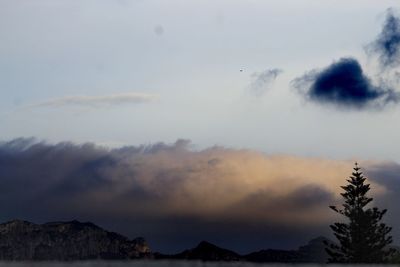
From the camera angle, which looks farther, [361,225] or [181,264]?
[361,225]

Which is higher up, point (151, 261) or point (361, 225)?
point (361, 225)

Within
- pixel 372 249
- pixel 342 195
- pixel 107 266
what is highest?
pixel 342 195

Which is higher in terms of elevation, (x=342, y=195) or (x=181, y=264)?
(x=342, y=195)

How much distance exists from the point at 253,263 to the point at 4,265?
8578mm

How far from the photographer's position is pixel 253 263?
27344mm

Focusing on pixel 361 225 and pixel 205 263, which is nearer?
pixel 205 263

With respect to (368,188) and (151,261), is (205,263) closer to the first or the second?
(151,261)

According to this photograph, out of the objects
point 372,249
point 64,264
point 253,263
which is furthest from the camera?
point 372,249

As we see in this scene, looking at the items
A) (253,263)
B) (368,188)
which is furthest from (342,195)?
(253,263)

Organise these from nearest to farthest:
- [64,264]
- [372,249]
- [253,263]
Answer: [64,264], [253,263], [372,249]

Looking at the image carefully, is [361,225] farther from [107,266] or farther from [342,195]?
[107,266]

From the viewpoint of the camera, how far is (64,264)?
2555 centimetres

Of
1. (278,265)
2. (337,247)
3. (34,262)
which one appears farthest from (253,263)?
(337,247)

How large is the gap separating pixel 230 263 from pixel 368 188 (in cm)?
9786
